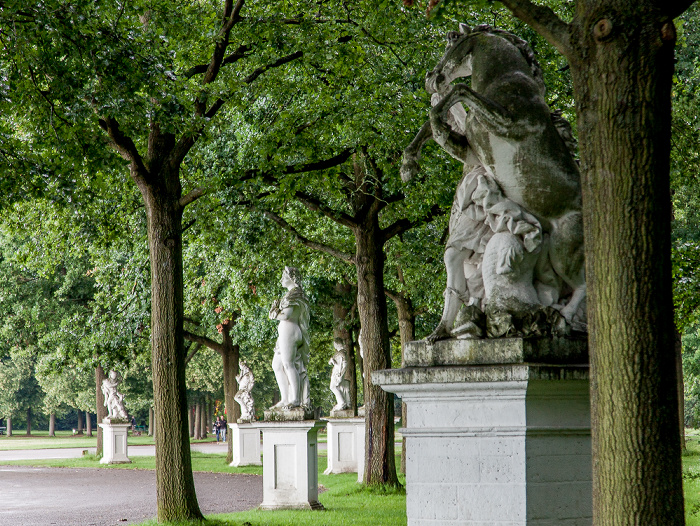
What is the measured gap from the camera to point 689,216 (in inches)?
802

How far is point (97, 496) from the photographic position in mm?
17672

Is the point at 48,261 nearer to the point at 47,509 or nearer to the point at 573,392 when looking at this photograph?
the point at 47,509

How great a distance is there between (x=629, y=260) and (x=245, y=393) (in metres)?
25.3

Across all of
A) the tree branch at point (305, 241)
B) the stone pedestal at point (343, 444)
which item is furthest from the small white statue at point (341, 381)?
the tree branch at point (305, 241)

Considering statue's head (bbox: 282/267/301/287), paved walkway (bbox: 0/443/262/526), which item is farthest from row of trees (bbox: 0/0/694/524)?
paved walkway (bbox: 0/443/262/526)

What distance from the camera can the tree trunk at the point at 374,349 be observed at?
16.1 m

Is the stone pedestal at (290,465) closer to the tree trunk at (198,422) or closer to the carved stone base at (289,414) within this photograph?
the carved stone base at (289,414)

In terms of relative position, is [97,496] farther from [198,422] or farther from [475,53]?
[198,422]

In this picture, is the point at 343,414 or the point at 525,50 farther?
the point at 343,414

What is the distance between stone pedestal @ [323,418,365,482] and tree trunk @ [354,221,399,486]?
21.6 ft

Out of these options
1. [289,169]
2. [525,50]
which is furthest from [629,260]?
[289,169]

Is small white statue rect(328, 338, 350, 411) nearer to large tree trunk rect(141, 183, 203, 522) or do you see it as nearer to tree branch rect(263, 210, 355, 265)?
tree branch rect(263, 210, 355, 265)

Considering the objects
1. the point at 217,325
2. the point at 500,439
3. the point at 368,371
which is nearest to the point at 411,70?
the point at 368,371

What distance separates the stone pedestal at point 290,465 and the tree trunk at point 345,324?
10998 mm
